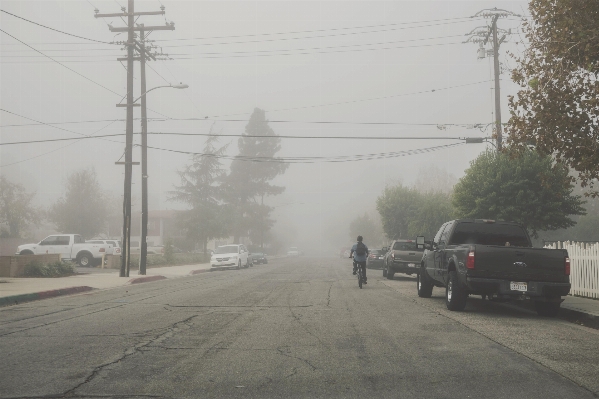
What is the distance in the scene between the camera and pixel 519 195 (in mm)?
25500

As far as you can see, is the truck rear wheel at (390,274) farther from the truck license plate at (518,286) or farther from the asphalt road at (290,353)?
the truck license plate at (518,286)

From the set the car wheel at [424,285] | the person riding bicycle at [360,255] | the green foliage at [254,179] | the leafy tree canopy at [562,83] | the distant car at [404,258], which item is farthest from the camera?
the green foliage at [254,179]

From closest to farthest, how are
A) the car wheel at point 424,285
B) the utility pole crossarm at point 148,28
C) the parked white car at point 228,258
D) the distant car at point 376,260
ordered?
the car wheel at point 424,285 < the utility pole crossarm at point 148,28 < the parked white car at point 228,258 < the distant car at point 376,260

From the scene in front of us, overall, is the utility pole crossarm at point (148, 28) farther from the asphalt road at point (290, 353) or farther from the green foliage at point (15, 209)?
the green foliage at point (15, 209)

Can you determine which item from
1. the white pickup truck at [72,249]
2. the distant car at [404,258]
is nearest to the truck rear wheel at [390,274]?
the distant car at [404,258]

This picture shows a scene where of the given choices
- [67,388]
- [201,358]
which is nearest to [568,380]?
[201,358]

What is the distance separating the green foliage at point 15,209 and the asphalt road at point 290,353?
5879 centimetres

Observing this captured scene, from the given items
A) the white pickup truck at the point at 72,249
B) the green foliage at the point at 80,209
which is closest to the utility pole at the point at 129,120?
the white pickup truck at the point at 72,249

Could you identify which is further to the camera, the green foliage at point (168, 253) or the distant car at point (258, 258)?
the distant car at point (258, 258)

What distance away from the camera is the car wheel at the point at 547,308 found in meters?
12.9

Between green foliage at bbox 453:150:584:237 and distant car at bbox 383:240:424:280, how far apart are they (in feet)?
11.3

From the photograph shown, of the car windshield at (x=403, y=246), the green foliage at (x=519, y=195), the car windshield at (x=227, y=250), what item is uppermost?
the green foliage at (x=519, y=195)

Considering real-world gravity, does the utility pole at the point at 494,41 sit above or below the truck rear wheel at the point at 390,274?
above

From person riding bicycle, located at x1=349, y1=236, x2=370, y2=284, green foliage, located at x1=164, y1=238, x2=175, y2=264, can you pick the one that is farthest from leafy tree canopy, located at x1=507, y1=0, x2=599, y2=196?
green foliage, located at x1=164, y1=238, x2=175, y2=264
